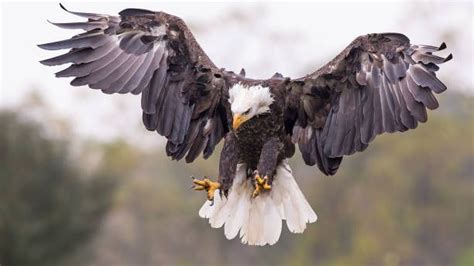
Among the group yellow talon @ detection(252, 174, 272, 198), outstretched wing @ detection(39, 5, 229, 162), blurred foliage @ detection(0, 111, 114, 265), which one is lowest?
yellow talon @ detection(252, 174, 272, 198)

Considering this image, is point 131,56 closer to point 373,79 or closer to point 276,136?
point 276,136

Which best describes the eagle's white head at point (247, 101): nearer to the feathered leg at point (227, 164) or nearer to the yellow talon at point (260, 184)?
the feathered leg at point (227, 164)

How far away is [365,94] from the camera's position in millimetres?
7648

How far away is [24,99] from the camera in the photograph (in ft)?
113

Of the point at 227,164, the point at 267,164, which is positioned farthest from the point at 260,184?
the point at 227,164

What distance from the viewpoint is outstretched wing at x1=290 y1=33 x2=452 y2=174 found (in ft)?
24.3

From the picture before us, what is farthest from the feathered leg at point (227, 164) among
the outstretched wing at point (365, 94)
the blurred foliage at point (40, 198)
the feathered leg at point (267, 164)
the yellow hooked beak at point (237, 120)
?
the blurred foliage at point (40, 198)

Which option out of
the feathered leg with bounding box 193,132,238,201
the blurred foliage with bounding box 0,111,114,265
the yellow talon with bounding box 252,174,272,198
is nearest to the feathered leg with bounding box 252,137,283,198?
the yellow talon with bounding box 252,174,272,198

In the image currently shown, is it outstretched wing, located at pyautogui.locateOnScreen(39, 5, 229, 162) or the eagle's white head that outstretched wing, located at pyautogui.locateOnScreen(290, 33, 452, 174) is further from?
outstretched wing, located at pyautogui.locateOnScreen(39, 5, 229, 162)

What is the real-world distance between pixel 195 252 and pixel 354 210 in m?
4.78

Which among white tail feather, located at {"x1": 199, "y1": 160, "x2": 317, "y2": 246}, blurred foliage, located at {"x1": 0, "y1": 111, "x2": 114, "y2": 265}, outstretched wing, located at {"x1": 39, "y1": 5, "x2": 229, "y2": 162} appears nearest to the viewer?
outstretched wing, located at {"x1": 39, "y1": 5, "x2": 229, "y2": 162}

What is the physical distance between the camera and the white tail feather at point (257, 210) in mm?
8172

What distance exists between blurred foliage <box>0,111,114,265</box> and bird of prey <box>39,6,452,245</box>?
13.1m

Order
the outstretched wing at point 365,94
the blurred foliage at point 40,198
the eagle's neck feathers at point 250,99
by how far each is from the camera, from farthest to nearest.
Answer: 1. the blurred foliage at point 40,198
2. the eagle's neck feathers at point 250,99
3. the outstretched wing at point 365,94
